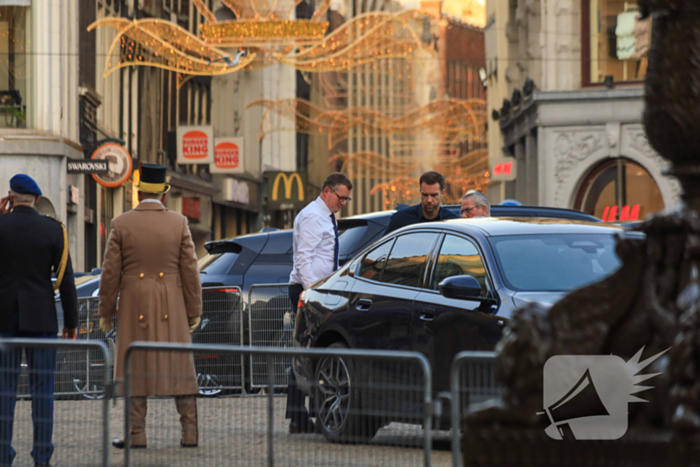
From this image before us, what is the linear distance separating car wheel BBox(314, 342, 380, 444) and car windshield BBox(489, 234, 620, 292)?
249 cm

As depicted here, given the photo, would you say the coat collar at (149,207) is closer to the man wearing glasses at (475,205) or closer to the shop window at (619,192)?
the man wearing glasses at (475,205)

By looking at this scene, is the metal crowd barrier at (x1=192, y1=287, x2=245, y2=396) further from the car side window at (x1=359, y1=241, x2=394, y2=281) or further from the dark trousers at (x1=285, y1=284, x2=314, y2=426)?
the dark trousers at (x1=285, y1=284, x2=314, y2=426)

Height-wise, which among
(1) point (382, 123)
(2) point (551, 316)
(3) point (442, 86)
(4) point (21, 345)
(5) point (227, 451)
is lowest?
(5) point (227, 451)

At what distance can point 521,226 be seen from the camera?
26.2 feet

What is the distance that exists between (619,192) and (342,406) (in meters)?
29.4

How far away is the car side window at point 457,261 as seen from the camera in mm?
7707

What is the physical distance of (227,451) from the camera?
200 inches

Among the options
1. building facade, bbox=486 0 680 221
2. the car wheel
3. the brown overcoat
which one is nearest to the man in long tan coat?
the brown overcoat

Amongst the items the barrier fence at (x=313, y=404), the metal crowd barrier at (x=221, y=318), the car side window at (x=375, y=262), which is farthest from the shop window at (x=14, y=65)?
the barrier fence at (x=313, y=404)

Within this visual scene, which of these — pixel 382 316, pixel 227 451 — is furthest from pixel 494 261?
pixel 227 451

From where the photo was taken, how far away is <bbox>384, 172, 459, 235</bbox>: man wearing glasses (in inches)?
410

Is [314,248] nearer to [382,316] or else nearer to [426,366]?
[382,316]

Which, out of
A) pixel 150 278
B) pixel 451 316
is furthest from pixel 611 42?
pixel 451 316

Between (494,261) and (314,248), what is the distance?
2992 mm
